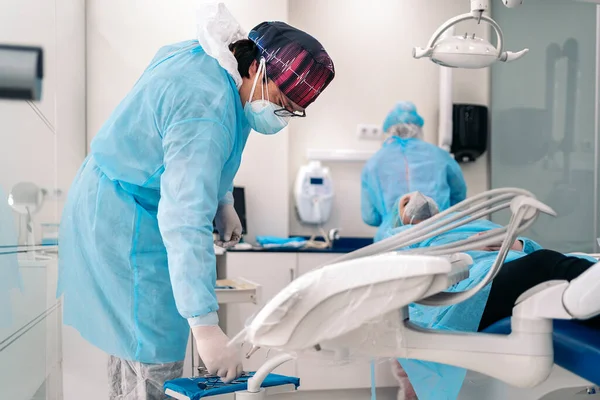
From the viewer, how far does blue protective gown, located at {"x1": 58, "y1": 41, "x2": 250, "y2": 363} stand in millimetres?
1382

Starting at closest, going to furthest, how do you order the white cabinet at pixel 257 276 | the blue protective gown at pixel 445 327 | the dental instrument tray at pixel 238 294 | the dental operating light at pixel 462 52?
1. the blue protective gown at pixel 445 327
2. the dental operating light at pixel 462 52
3. the dental instrument tray at pixel 238 294
4. the white cabinet at pixel 257 276

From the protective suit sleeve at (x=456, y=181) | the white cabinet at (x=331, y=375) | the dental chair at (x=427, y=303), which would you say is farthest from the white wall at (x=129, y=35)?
the dental chair at (x=427, y=303)

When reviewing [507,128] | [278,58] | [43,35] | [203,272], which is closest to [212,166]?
[203,272]

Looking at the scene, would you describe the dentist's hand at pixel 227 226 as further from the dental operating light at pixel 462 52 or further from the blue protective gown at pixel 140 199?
the dental operating light at pixel 462 52

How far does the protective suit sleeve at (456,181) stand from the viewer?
3592mm

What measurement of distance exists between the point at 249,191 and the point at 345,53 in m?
1.15

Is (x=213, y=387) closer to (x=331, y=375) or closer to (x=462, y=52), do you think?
(x=462, y=52)

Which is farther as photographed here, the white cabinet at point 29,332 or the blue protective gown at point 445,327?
the white cabinet at point 29,332

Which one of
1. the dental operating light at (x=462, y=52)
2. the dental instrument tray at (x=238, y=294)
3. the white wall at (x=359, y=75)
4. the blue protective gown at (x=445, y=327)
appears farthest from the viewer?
the white wall at (x=359, y=75)

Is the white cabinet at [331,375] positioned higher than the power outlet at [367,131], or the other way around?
the power outlet at [367,131]

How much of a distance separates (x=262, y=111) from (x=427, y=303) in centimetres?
66

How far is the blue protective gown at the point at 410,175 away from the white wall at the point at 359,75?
1.82ft

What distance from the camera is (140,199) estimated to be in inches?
61.2

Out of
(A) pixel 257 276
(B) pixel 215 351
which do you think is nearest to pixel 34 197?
(B) pixel 215 351
